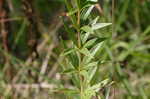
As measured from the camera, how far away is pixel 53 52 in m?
2.04

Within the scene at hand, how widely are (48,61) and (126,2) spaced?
48 cm

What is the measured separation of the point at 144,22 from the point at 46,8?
0.62m

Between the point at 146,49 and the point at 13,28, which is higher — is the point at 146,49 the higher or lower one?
the lower one

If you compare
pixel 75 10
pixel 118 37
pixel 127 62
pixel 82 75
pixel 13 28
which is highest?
pixel 13 28

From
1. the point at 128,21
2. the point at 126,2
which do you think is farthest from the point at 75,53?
the point at 128,21

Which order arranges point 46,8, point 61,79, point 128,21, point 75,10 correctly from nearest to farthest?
point 75,10
point 61,79
point 128,21
point 46,8

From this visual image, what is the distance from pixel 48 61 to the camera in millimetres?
1963

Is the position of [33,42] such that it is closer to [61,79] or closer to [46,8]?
[61,79]

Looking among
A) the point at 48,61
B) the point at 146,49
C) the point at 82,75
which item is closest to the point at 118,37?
the point at 146,49

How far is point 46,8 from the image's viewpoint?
238 centimetres

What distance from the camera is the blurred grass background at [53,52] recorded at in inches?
66.7

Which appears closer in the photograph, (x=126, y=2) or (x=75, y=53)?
(x=75, y=53)

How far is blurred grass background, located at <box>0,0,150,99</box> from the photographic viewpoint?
1.69 metres

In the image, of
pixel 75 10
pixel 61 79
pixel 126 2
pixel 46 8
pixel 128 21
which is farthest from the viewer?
pixel 46 8
